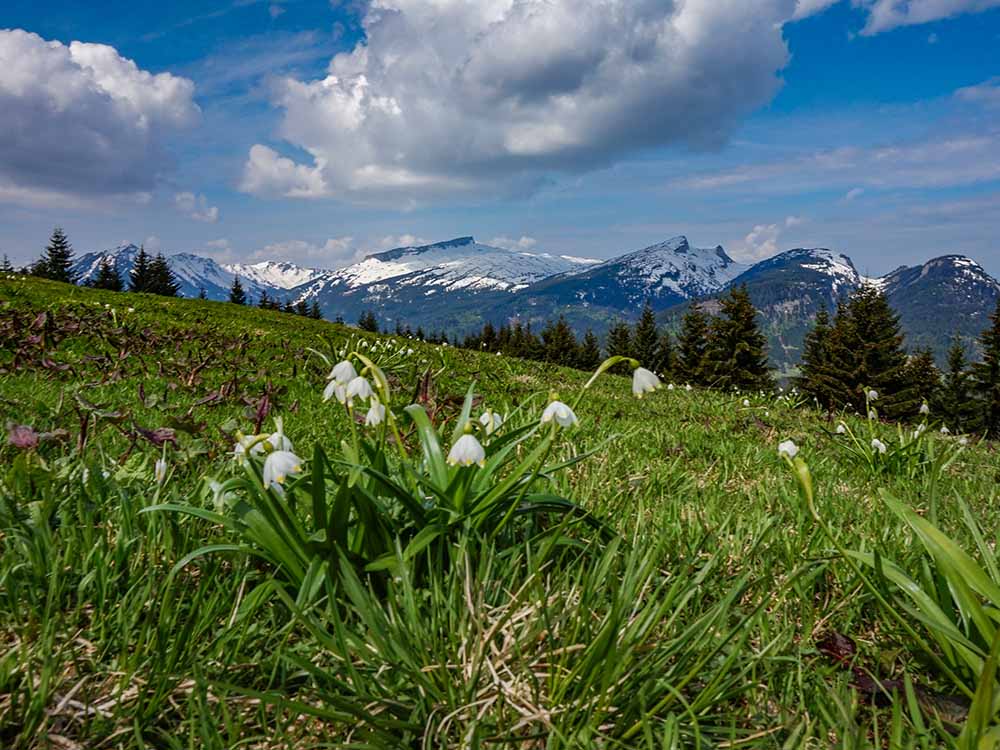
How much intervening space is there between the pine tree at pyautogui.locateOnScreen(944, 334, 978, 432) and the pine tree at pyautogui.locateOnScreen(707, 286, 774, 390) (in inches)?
961

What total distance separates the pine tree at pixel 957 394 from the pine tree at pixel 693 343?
2899 centimetres

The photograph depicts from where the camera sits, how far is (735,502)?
154 inches

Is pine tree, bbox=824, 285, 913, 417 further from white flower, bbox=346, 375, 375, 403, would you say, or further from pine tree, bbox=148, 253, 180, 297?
pine tree, bbox=148, 253, 180, 297

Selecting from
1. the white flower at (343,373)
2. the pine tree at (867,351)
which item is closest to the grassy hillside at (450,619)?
the white flower at (343,373)

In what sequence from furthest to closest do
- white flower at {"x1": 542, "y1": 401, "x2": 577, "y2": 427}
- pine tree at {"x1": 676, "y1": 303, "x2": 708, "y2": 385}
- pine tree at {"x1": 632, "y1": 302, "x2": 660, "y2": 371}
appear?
pine tree at {"x1": 632, "y1": 302, "x2": 660, "y2": 371} → pine tree at {"x1": 676, "y1": 303, "x2": 708, "y2": 385} → white flower at {"x1": 542, "y1": 401, "x2": 577, "y2": 427}

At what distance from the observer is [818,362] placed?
217ft

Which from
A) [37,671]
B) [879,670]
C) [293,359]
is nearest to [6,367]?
[293,359]

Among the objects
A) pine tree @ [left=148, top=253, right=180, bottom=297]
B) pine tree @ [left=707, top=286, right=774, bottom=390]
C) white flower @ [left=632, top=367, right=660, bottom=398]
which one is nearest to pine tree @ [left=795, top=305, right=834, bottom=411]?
pine tree @ [left=707, top=286, right=774, bottom=390]

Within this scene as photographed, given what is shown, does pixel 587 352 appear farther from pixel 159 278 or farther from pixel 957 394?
pixel 159 278

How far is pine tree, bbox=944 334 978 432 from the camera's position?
71688 millimetres

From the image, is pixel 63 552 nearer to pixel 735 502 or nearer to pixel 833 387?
pixel 735 502

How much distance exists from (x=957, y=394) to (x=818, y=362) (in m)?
26.7

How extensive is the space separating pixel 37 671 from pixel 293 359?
31.0 ft

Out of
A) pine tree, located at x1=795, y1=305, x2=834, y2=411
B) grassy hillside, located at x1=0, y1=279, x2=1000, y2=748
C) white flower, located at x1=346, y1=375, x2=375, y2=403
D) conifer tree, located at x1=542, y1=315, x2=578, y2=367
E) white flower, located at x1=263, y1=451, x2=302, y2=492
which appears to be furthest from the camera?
conifer tree, located at x1=542, y1=315, x2=578, y2=367
